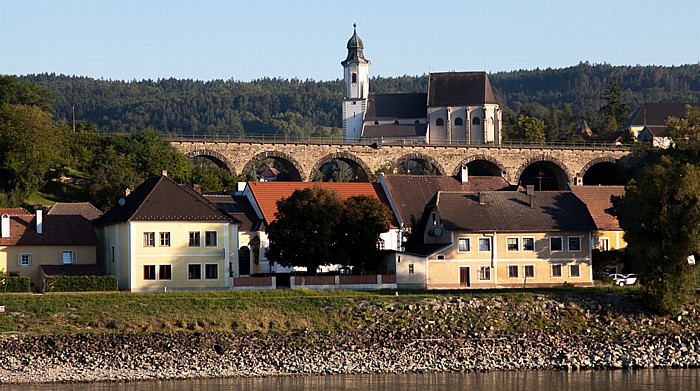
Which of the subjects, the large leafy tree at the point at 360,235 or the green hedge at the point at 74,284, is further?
the large leafy tree at the point at 360,235

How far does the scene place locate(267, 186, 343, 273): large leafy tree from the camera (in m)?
48.6

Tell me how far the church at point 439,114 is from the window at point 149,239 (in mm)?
67729

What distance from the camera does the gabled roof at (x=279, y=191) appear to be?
57.4 meters

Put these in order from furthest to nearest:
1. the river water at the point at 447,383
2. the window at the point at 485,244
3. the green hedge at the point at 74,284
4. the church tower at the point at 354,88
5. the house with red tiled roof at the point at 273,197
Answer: the church tower at the point at 354,88 < the house with red tiled roof at the point at 273,197 < the window at the point at 485,244 < the green hedge at the point at 74,284 < the river water at the point at 447,383

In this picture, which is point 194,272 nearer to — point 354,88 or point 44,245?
point 44,245

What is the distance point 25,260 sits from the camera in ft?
159

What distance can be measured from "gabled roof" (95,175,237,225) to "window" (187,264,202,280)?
6.21ft

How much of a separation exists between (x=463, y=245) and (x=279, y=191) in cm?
1322

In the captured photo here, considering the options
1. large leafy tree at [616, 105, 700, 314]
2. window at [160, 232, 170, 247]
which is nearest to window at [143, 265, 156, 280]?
window at [160, 232, 170, 247]

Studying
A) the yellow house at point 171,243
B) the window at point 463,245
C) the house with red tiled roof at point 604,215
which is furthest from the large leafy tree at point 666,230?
the yellow house at point 171,243

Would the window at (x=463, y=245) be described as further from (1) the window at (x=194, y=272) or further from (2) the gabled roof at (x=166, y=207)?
(1) the window at (x=194, y=272)

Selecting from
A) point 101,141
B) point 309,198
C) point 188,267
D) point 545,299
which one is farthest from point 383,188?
point 101,141

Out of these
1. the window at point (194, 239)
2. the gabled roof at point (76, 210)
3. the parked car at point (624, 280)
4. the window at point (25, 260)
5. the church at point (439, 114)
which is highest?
the church at point (439, 114)

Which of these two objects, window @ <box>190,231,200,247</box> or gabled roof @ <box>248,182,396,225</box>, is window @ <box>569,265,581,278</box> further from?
window @ <box>190,231,200,247</box>
